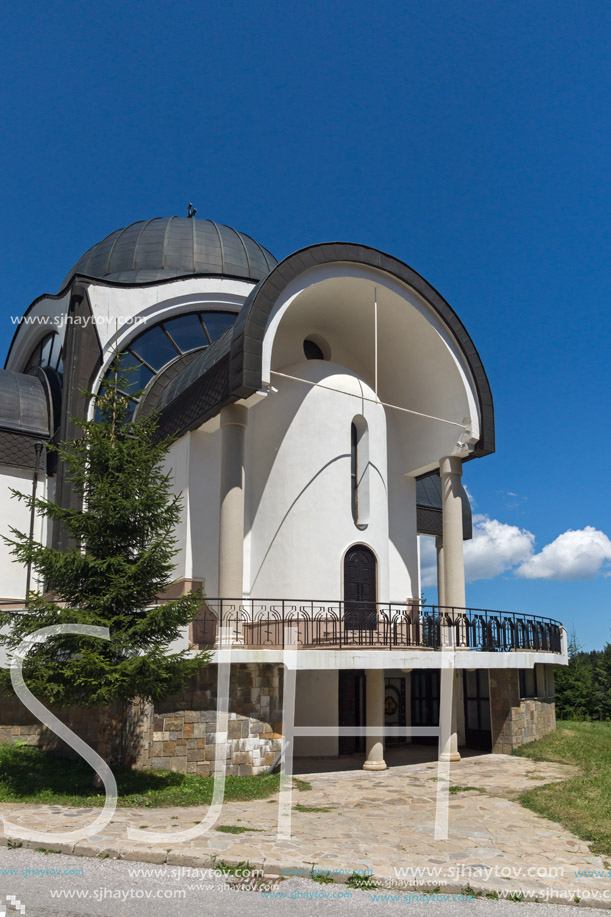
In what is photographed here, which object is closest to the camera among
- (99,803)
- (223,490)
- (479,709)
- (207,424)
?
(99,803)

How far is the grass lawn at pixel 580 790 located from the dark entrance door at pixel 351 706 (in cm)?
331

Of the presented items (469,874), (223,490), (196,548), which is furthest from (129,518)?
(469,874)

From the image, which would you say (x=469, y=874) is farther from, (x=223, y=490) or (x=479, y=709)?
(x=479, y=709)

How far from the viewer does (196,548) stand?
50.7 feet

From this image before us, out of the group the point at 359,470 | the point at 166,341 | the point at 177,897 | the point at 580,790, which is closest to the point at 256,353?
the point at 359,470

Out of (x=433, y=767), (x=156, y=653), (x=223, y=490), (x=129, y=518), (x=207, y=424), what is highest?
(x=207, y=424)

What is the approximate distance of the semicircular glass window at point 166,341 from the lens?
19125mm

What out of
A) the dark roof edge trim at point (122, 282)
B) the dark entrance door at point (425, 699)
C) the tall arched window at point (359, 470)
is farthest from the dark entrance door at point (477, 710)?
the dark roof edge trim at point (122, 282)

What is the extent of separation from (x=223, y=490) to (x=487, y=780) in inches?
268

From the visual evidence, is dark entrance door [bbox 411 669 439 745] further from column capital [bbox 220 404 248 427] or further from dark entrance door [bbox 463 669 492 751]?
column capital [bbox 220 404 248 427]

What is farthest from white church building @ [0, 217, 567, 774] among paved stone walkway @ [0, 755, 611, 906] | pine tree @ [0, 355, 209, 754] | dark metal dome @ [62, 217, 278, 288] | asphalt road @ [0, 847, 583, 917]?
asphalt road @ [0, 847, 583, 917]

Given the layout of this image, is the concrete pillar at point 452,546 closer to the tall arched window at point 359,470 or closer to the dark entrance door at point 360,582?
the dark entrance door at point 360,582

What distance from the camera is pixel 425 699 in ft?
57.8

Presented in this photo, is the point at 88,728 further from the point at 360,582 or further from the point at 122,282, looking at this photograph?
the point at 122,282
